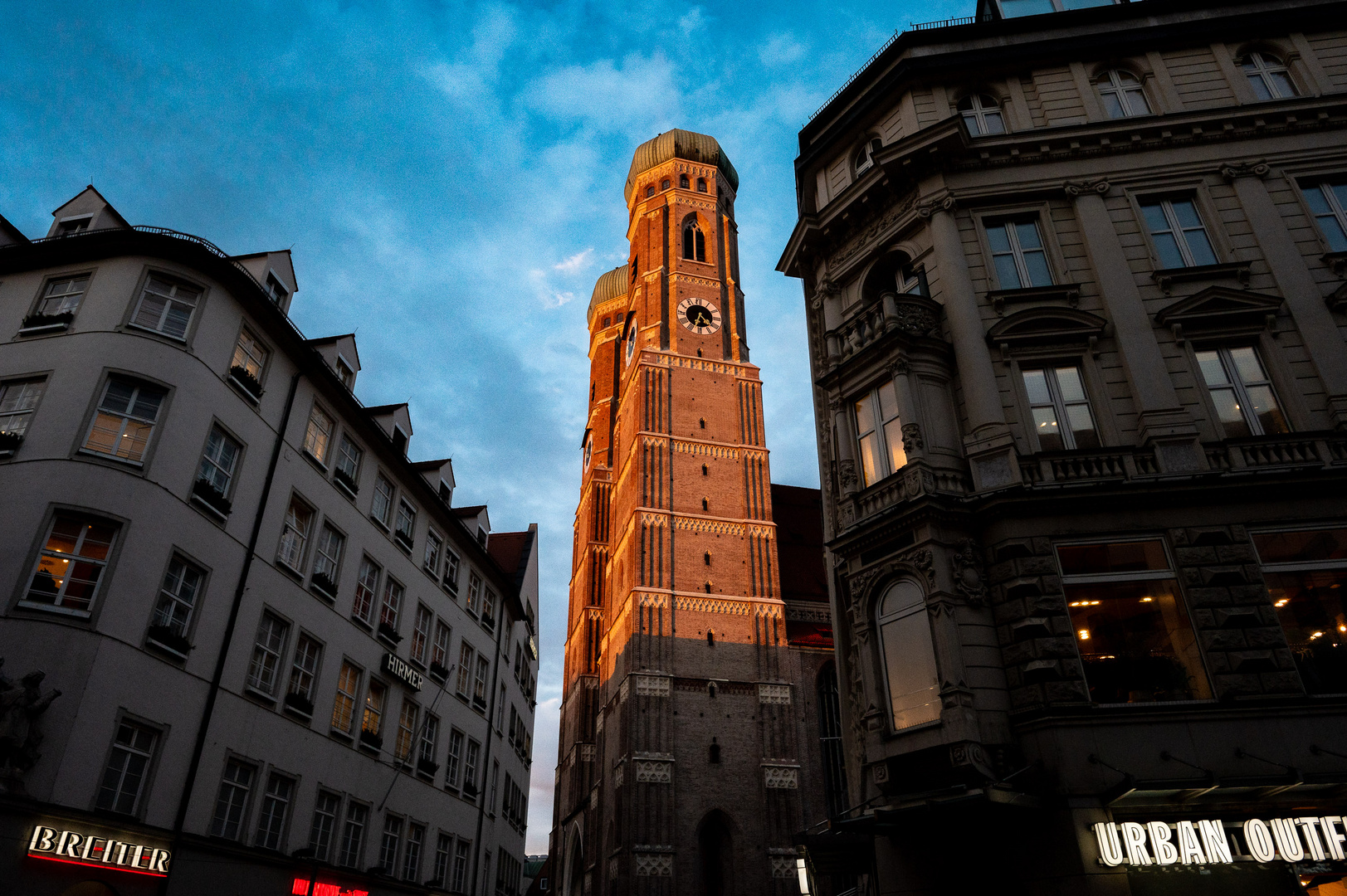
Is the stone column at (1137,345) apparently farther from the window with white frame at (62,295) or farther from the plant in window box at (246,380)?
the window with white frame at (62,295)

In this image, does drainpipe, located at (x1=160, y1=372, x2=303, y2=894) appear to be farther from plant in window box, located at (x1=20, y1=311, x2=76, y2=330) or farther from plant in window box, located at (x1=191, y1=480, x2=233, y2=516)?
plant in window box, located at (x1=20, y1=311, x2=76, y2=330)

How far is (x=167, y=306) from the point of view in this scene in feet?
59.0

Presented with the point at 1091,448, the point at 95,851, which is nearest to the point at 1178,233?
the point at 1091,448

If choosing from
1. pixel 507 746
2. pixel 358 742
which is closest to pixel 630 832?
pixel 507 746

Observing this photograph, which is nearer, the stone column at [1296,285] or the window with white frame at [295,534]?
the stone column at [1296,285]

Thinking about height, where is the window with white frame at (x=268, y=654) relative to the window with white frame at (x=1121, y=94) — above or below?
below

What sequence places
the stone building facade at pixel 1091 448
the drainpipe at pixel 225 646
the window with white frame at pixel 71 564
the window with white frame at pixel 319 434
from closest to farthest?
1. the stone building facade at pixel 1091 448
2. the window with white frame at pixel 71 564
3. the drainpipe at pixel 225 646
4. the window with white frame at pixel 319 434

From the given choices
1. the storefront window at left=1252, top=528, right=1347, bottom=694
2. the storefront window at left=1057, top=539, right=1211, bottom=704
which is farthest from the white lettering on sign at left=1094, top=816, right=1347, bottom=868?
the storefront window at left=1252, top=528, right=1347, bottom=694

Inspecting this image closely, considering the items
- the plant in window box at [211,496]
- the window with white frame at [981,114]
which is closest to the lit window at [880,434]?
the window with white frame at [981,114]

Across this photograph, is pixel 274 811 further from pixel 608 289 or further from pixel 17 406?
pixel 608 289

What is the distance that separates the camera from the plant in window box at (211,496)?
17141mm

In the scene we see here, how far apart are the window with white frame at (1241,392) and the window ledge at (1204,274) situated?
4.54ft

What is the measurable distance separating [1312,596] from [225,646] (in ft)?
62.2

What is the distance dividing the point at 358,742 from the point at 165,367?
10.5m
